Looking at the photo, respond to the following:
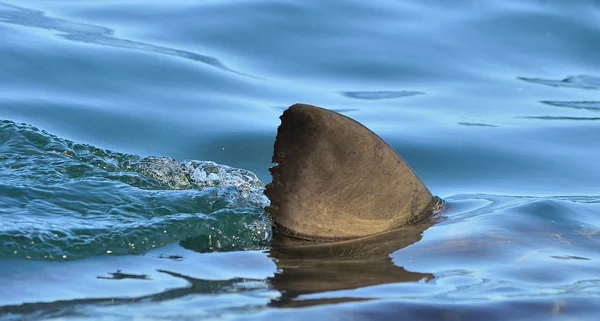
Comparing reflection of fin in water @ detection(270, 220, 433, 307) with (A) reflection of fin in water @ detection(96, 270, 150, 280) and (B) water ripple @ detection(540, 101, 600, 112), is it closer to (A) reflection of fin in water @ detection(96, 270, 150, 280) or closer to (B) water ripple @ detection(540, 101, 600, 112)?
(A) reflection of fin in water @ detection(96, 270, 150, 280)

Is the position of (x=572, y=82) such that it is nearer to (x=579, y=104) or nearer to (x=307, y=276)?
(x=579, y=104)

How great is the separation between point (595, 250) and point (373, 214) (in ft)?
3.22

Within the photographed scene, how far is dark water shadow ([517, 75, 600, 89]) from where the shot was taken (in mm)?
8859

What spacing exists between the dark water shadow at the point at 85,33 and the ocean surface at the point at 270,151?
0.03m

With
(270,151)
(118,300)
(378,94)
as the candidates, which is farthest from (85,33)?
(118,300)

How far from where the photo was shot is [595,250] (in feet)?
14.9

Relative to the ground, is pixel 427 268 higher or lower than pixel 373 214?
lower

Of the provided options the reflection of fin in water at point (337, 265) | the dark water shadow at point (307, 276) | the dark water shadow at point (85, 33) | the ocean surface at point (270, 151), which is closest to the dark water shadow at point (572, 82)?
the ocean surface at point (270, 151)

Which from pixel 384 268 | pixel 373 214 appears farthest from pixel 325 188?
pixel 384 268

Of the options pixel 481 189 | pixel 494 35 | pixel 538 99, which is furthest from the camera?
pixel 494 35

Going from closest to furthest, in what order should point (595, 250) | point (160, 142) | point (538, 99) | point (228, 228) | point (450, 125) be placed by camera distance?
point (595, 250)
point (228, 228)
point (160, 142)
point (450, 125)
point (538, 99)

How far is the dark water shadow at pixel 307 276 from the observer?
11.7 ft

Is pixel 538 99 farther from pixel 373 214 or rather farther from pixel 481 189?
pixel 373 214

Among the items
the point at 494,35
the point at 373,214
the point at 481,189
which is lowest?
the point at 373,214
